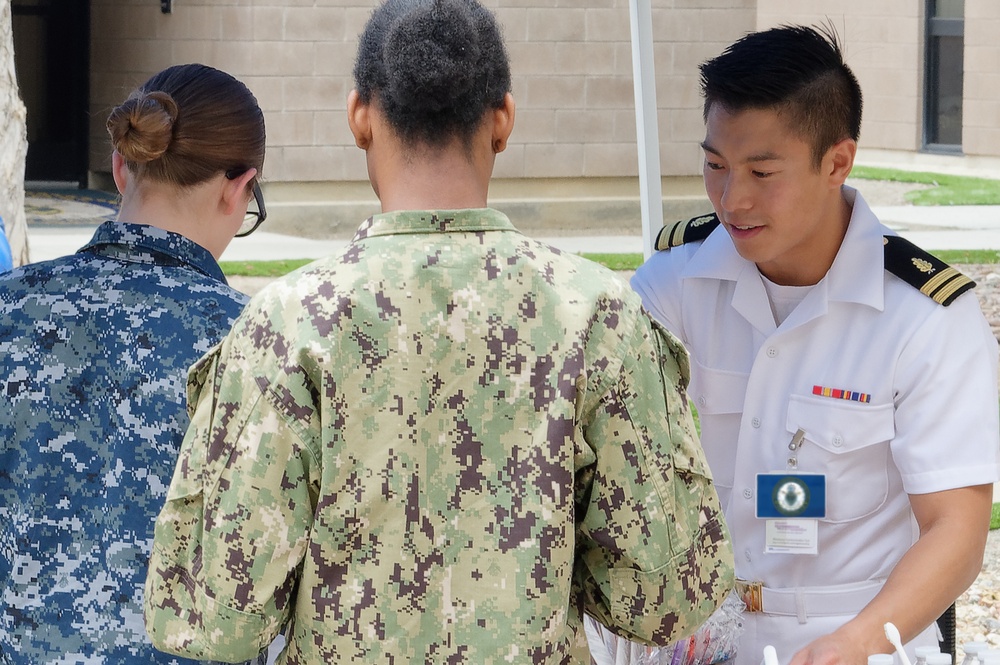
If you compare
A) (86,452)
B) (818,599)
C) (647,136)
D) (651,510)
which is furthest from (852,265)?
(647,136)

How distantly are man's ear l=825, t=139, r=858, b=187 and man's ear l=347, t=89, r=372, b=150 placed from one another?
3.09 ft

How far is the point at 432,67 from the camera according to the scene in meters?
1.39

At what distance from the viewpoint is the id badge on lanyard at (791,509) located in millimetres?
2061

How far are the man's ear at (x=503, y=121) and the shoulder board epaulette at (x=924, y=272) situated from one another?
35.8 inches

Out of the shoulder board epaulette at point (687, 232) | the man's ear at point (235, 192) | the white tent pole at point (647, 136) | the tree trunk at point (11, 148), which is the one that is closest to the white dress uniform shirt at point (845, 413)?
the shoulder board epaulette at point (687, 232)

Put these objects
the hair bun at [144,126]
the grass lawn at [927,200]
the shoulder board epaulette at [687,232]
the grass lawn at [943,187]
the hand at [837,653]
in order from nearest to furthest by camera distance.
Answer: the hand at [837,653] < the hair bun at [144,126] < the shoulder board epaulette at [687,232] < the grass lawn at [927,200] < the grass lawn at [943,187]

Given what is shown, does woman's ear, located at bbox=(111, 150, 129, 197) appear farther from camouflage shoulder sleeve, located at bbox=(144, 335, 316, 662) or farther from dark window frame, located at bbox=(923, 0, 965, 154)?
dark window frame, located at bbox=(923, 0, 965, 154)

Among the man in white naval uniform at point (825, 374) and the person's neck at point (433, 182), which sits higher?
the person's neck at point (433, 182)

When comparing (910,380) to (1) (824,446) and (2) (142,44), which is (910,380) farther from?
(2) (142,44)

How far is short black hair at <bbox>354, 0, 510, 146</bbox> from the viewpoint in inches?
54.7

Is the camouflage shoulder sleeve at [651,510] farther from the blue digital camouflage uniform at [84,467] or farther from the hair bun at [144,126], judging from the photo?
the hair bun at [144,126]

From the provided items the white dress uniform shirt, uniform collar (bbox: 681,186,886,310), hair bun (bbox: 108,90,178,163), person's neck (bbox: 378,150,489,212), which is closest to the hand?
the white dress uniform shirt

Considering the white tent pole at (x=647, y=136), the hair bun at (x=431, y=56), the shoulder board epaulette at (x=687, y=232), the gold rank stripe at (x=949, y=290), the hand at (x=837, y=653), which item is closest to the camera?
the hair bun at (x=431, y=56)

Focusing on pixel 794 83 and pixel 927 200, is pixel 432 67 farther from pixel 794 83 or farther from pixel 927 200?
pixel 927 200
